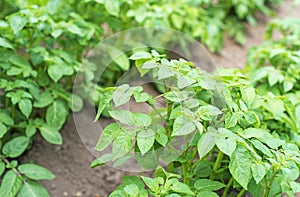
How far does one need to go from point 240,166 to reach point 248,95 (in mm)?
294

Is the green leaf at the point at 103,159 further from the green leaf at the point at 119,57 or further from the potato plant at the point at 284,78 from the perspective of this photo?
the green leaf at the point at 119,57

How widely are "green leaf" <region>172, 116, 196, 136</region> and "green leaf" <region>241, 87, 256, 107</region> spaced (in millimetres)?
303

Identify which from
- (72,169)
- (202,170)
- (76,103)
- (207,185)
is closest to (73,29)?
(76,103)

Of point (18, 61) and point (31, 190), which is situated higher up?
point (18, 61)

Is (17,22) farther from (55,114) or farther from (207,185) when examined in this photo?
(207,185)

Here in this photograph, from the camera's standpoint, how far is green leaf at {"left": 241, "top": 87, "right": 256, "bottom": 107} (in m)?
1.55

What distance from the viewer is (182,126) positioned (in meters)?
1.34

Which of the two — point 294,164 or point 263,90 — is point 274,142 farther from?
point 263,90

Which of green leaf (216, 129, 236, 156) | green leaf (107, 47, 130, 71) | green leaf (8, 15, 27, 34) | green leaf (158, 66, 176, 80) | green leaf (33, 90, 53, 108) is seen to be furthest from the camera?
green leaf (107, 47, 130, 71)

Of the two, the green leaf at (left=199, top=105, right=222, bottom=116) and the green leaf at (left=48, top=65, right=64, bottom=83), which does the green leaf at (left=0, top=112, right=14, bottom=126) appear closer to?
the green leaf at (left=48, top=65, right=64, bottom=83)

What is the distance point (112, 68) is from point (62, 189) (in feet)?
2.49

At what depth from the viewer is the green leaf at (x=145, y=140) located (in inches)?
54.1

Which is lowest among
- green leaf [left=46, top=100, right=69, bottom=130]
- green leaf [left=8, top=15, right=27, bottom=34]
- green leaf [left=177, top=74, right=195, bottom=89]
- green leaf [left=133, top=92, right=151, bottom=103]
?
green leaf [left=46, top=100, right=69, bottom=130]

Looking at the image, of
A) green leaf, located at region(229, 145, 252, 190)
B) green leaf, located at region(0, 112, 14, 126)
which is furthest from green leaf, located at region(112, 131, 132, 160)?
green leaf, located at region(0, 112, 14, 126)
